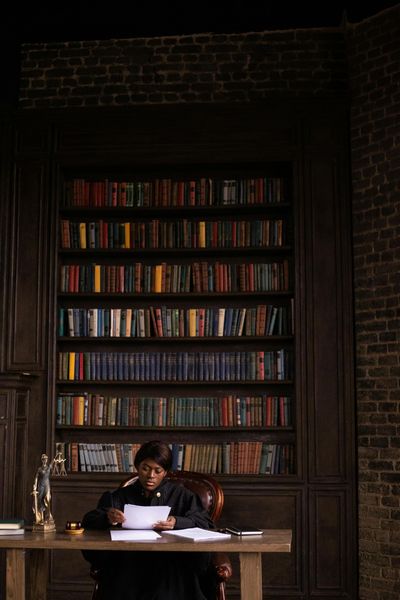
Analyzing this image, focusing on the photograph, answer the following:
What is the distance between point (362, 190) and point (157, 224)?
1.56 m

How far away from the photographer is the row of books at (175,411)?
646 centimetres

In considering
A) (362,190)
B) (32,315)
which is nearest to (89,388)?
(32,315)

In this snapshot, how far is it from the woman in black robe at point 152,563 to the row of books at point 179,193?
9.37ft

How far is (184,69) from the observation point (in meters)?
7.07

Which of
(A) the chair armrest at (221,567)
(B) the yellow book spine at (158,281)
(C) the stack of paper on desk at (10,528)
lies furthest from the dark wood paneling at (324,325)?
(C) the stack of paper on desk at (10,528)

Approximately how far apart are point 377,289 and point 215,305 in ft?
4.15

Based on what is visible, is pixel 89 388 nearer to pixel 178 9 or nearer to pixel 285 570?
pixel 285 570

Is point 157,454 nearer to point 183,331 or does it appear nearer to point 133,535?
point 133,535

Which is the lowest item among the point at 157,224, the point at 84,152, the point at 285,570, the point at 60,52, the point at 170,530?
the point at 285,570

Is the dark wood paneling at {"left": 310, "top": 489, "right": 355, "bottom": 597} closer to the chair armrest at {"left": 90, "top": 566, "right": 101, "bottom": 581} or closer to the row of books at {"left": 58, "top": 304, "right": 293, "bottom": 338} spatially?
the row of books at {"left": 58, "top": 304, "right": 293, "bottom": 338}

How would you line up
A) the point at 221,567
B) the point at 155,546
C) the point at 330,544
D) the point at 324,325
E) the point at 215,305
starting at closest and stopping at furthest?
the point at 155,546
the point at 221,567
the point at 330,544
the point at 324,325
the point at 215,305

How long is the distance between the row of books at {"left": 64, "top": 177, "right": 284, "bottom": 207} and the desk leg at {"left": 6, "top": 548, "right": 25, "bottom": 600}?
11.2 ft

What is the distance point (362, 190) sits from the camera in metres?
6.51

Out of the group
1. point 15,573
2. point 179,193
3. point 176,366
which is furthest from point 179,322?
point 15,573
